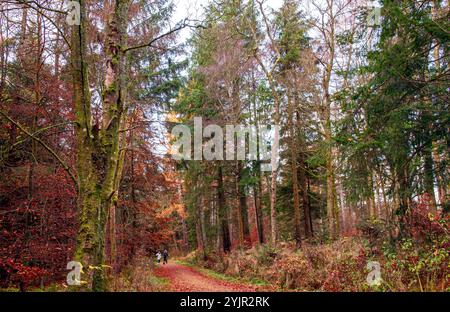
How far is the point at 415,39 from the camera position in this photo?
611 cm

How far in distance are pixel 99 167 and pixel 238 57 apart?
12356 mm

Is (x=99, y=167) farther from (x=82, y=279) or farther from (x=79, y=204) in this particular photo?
(x=82, y=279)

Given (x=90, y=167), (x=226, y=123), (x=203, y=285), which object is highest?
(x=226, y=123)

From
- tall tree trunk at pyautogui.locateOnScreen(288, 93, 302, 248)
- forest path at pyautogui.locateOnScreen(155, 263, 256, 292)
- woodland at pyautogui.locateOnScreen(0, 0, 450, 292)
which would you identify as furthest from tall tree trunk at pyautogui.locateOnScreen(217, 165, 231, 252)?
tall tree trunk at pyautogui.locateOnScreen(288, 93, 302, 248)

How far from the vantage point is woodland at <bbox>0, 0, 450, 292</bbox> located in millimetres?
4250

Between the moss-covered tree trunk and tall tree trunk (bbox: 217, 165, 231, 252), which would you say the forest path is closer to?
tall tree trunk (bbox: 217, 165, 231, 252)

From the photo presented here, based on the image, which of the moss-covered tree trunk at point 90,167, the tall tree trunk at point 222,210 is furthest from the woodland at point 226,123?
the tall tree trunk at point 222,210

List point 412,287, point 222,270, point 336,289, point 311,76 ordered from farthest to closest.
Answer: point 222,270 → point 311,76 → point 336,289 → point 412,287

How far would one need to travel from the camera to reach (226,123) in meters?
15.6

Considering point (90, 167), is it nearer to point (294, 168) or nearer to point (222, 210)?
point (294, 168)

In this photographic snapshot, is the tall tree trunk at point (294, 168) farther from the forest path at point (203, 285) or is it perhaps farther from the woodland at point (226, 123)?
Result: the forest path at point (203, 285)

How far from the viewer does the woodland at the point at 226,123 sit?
425 cm

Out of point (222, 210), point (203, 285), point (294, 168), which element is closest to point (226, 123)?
point (294, 168)

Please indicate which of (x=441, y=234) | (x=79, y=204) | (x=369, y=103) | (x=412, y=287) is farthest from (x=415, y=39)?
(x=79, y=204)
